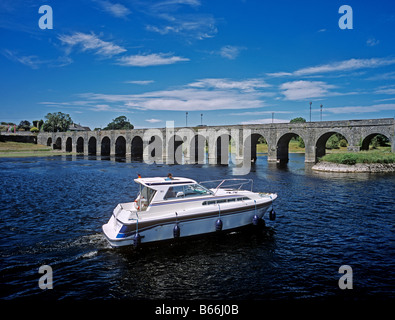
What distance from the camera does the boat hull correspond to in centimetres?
1414

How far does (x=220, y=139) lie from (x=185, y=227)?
60.0 m

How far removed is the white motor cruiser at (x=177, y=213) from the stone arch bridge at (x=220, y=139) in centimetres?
4191

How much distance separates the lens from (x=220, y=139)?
74375mm

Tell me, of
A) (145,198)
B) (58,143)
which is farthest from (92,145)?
(145,198)

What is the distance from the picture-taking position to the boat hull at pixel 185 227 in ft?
46.4

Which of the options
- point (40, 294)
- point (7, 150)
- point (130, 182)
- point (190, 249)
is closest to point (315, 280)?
point (190, 249)

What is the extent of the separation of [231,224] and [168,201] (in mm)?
4033

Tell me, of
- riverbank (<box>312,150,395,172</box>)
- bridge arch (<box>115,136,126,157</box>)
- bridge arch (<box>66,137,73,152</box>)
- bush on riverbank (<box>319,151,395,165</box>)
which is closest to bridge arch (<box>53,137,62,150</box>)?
bridge arch (<box>66,137,73,152</box>)

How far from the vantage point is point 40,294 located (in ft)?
34.2

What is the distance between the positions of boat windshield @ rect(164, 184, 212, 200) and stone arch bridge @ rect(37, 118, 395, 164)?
44413mm

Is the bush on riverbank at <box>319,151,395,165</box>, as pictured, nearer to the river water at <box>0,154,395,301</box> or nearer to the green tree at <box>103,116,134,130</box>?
the river water at <box>0,154,395,301</box>

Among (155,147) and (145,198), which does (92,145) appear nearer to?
(155,147)

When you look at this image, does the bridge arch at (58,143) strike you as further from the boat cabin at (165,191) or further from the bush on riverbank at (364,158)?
the boat cabin at (165,191)
